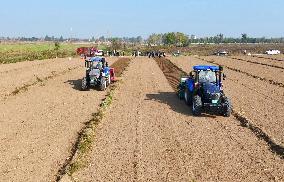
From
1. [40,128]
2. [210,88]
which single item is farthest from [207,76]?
[40,128]

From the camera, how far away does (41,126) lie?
1491cm

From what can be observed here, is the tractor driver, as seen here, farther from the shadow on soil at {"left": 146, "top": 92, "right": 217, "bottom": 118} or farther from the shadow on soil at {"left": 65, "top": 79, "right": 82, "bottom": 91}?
the shadow on soil at {"left": 65, "top": 79, "right": 82, "bottom": 91}

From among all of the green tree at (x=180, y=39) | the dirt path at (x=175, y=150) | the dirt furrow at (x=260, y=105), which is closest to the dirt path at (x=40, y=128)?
the dirt path at (x=175, y=150)

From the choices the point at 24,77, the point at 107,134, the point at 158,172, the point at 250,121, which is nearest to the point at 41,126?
the point at 107,134

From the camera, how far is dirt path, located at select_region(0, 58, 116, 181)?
1055 cm

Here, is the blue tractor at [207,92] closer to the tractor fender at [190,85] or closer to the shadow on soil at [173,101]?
the tractor fender at [190,85]

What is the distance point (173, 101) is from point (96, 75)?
5.41 metres

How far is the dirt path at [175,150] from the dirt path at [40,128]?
98cm

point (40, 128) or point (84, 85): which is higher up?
point (84, 85)

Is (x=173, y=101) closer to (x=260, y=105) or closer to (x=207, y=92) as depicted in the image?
(x=260, y=105)

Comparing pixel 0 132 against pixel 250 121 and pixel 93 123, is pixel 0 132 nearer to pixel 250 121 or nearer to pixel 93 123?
pixel 93 123

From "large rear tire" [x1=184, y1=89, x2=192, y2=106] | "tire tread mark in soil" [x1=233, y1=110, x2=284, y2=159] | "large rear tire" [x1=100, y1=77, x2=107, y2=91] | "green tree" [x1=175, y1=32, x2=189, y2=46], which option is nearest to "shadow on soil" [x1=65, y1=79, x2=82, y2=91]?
"large rear tire" [x1=100, y1=77, x2=107, y2=91]

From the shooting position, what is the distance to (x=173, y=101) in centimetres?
2039

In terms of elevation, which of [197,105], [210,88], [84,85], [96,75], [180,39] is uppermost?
[210,88]
